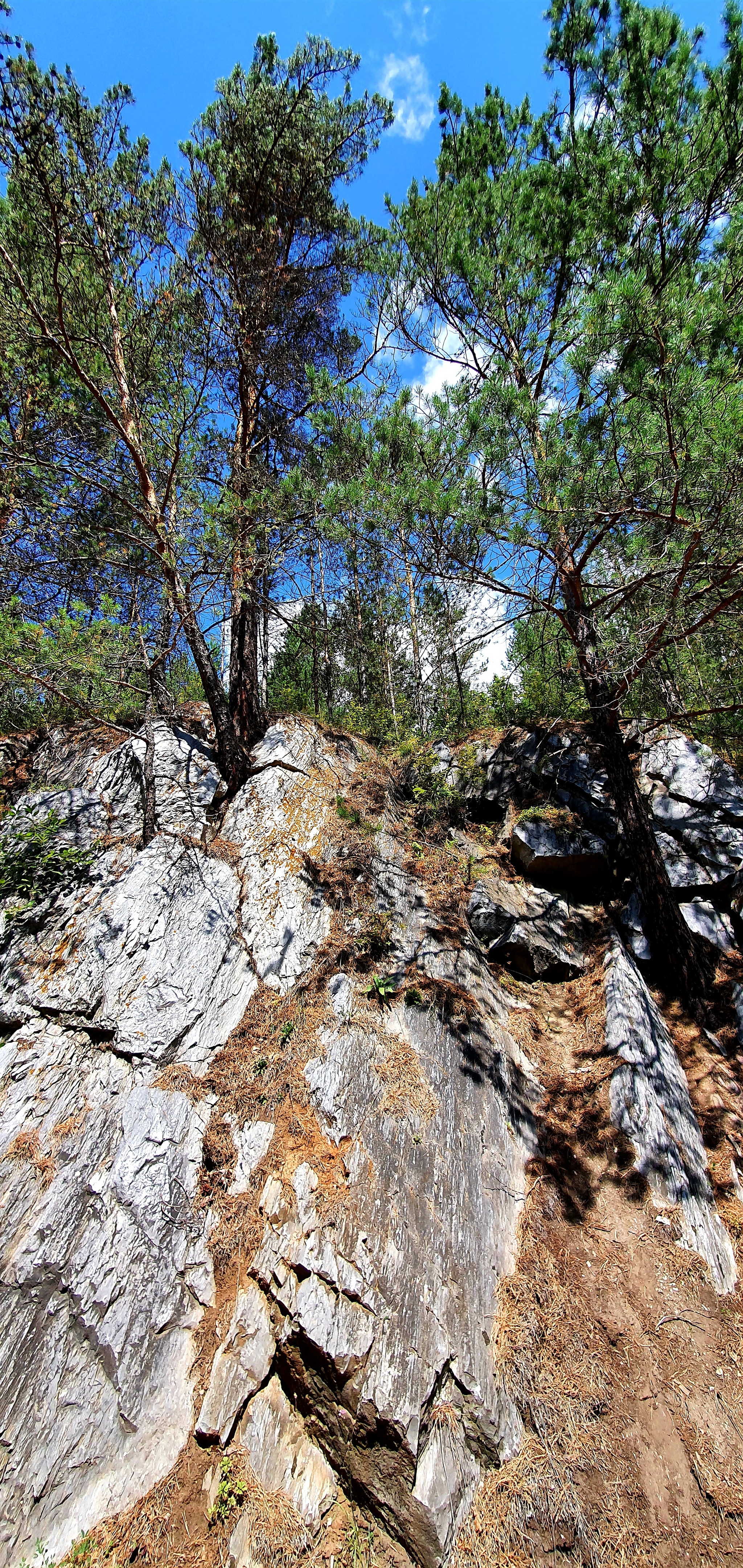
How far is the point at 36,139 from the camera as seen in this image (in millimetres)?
5613

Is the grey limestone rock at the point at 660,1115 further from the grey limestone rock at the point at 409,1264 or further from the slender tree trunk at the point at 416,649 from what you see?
the slender tree trunk at the point at 416,649

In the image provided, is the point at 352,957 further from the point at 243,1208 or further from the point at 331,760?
the point at 331,760

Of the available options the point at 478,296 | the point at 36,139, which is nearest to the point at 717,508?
the point at 478,296

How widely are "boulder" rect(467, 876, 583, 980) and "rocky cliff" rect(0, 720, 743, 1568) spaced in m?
0.04

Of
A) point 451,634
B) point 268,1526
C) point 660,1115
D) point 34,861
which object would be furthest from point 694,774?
point 34,861

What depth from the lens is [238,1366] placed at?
366cm

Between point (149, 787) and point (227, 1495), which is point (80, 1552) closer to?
point (227, 1495)

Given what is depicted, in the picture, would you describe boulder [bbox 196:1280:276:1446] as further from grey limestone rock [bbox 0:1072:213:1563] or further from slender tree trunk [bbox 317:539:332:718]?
slender tree trunk [bbox 317:539:332:718]

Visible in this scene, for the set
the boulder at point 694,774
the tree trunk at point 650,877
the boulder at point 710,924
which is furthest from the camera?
the boulder at point 694,774

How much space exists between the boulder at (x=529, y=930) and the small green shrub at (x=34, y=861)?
14.8 feet

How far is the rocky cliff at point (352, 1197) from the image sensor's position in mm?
3320

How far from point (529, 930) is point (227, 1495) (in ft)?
16.7

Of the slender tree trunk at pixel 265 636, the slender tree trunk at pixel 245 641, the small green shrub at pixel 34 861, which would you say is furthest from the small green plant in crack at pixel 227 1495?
the slender tree trunk at pixel 265 636

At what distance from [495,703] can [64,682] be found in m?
7.17
